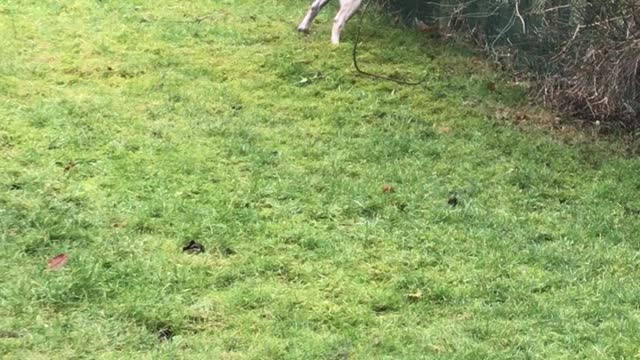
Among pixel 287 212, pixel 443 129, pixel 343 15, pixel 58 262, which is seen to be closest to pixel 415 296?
pixel 287 212

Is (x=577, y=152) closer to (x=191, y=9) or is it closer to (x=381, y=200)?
(x=381, y=200)

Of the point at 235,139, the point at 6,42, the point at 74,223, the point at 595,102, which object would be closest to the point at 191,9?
the point at 6,42

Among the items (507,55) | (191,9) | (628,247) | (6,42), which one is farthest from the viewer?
(191,9)

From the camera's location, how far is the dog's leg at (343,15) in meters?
8.77

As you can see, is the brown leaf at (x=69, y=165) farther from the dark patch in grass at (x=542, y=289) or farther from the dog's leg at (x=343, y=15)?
the dog's leg at (x=343, y=15)

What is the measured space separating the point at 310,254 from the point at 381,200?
2.93 feet

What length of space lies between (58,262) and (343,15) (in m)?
5.28

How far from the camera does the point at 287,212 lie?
5.06 meters

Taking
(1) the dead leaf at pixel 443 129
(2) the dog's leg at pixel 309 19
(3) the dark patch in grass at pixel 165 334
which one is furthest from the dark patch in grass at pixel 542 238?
(2) the dog's leg at pixel 309 19

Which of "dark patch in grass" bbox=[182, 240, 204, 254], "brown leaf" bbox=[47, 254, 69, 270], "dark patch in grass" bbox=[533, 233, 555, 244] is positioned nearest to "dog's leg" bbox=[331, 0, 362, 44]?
"dark patch in grass" bbox=[533, 233, 555, 244]

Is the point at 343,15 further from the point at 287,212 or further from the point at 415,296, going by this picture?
the point at 415,296

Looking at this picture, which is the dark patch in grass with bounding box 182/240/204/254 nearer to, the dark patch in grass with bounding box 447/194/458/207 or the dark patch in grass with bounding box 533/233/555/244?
the dark patch in grass with bounding box 447/194/458/207

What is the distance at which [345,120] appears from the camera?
6.92m

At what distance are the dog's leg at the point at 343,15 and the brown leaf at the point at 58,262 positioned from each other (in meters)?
5.12
